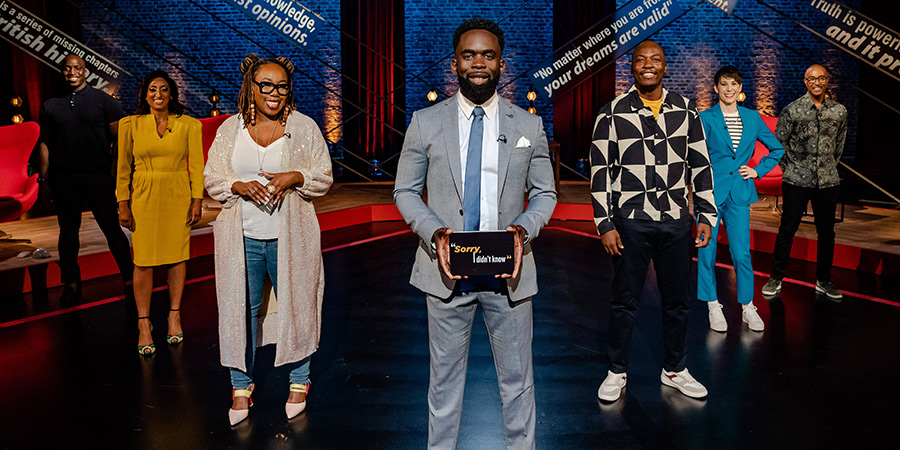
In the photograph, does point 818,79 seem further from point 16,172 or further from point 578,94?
point 578,94

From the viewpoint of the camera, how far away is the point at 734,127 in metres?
3.16

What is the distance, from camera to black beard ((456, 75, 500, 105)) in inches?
63.9

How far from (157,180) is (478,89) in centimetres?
186

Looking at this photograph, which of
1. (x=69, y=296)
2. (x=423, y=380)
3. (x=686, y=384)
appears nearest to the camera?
(x=686, y=384)

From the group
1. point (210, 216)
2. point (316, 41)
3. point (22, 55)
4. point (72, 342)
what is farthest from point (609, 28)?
point (72, 342)

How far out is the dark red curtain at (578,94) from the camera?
9.15 meters

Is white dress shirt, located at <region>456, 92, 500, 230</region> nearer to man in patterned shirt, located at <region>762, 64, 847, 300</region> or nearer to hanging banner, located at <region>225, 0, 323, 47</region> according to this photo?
man in patterned shirt, located at <region>762, 64, 847, 300</region>

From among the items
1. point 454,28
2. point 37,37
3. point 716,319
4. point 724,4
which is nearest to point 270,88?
point 716,319

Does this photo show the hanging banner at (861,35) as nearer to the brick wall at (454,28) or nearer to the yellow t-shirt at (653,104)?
the brick wall at (454,28)

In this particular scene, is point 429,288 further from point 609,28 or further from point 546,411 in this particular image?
point 609,28

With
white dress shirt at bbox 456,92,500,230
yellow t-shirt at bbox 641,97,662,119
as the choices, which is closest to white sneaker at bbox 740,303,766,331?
yellow t-shirt at bbox 641,97,662,119

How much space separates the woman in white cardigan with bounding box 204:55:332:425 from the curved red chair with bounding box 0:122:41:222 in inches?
129

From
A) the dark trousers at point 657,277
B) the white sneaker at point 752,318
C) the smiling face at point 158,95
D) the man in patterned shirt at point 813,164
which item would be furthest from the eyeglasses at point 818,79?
the smiling face at point 158,95

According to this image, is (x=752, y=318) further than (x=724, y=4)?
No
